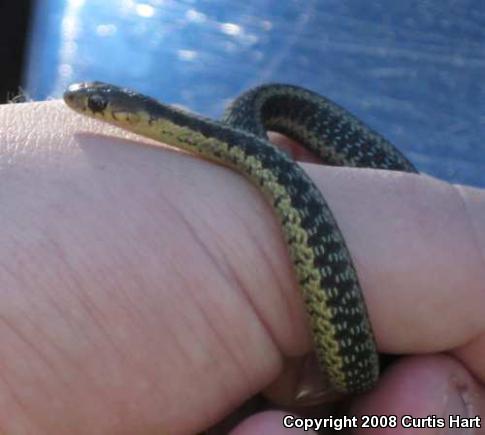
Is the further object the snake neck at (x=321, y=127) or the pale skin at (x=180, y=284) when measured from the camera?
the snake neck at (x=321, y=127)

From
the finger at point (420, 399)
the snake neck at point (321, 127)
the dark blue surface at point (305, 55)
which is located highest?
the dark blue surface at point (305, 55)

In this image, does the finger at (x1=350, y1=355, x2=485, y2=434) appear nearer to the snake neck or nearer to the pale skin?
the pale skin

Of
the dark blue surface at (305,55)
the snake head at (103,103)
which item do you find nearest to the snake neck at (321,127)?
the dark blue surface at (305,55)

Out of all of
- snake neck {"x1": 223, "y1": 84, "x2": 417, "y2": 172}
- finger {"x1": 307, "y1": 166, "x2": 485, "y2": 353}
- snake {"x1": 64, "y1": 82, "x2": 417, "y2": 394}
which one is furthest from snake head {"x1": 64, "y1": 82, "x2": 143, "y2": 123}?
snake neck {"x1": 223, "y1": 84, "x2": 417, "y2": 172}

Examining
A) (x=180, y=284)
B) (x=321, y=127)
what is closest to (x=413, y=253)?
(x=180, y=284)

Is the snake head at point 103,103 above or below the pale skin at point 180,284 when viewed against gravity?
above

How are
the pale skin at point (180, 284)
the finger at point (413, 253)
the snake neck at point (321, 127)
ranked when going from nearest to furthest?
the pale skin at point (180, 284) < the finger at point (413, 253) < the snake neck at point (321, 127)

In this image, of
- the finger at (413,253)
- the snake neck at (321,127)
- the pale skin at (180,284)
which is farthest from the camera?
the snake neck at (321,127)

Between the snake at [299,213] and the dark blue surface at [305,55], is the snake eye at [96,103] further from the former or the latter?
the dark blue surface at [305,55]
